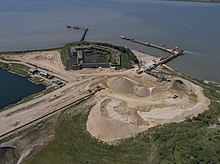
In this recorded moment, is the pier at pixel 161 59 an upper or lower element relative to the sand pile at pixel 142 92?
lower

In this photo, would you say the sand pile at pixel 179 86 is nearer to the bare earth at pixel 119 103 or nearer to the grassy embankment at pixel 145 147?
the bare earth at pixel 119 103

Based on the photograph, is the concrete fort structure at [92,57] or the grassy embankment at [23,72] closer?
the grassy embankment at [23,72]

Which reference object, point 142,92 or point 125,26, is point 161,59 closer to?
point 142,92

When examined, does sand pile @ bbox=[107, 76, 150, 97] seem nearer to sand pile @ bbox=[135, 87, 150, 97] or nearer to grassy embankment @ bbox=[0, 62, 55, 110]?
sand pile @ bbox=[135, 87, 150, 97]

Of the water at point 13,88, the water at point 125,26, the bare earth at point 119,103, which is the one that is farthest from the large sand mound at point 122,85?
the water at point 125,26

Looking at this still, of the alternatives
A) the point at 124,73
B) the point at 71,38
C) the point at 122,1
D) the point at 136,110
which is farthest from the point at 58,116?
the point at 122,1

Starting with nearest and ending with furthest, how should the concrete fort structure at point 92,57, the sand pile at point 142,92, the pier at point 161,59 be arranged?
1. the sand pile at point 142,92
2. the pier at point 161,59
3. the concrete fort structure at point 92,57

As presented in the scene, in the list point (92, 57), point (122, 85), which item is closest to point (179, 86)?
point (122, 85)
